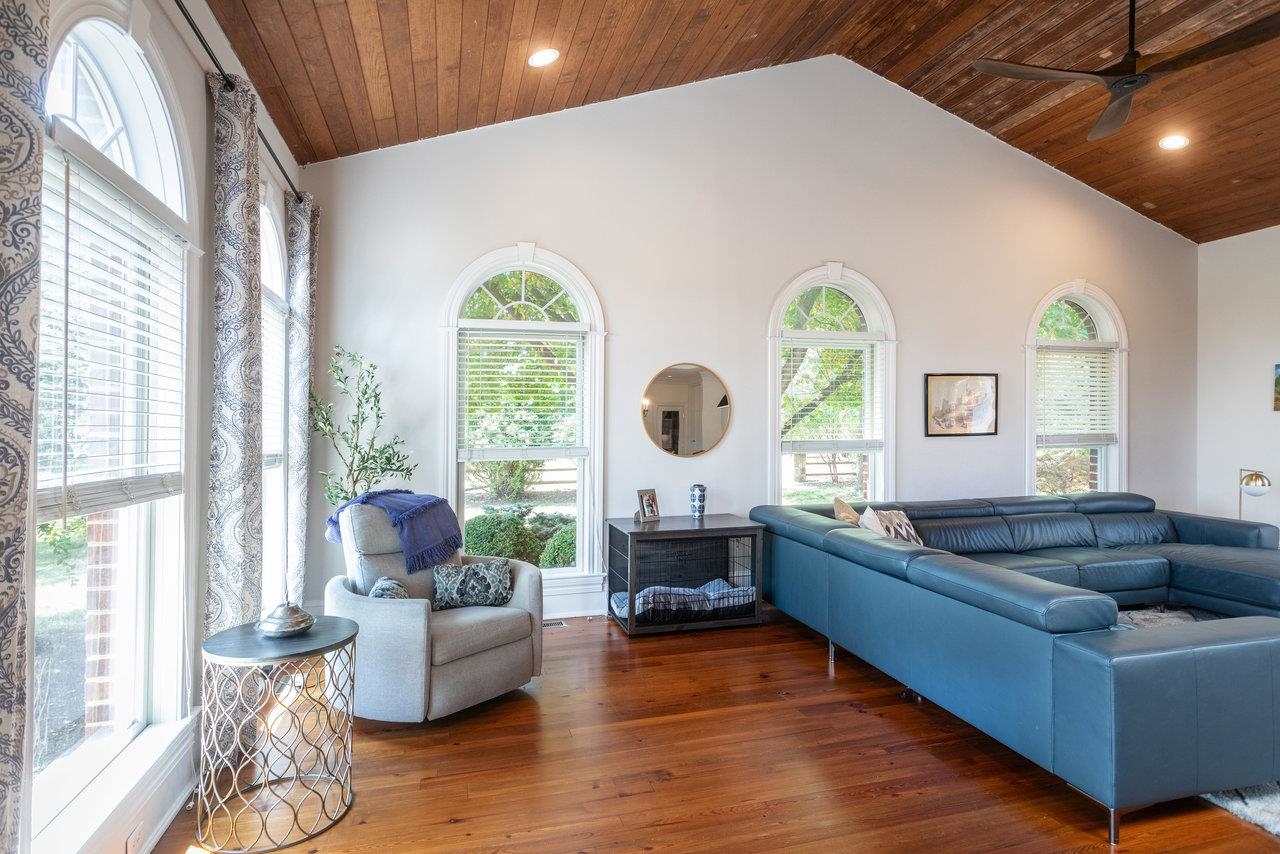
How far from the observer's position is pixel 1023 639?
2746 millimetres

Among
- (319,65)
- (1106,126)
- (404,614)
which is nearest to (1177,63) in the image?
(1106,126)

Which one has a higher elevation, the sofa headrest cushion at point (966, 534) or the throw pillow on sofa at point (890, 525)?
the throw pillow on sofa at point (890, 525)

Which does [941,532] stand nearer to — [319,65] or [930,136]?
[930,136]

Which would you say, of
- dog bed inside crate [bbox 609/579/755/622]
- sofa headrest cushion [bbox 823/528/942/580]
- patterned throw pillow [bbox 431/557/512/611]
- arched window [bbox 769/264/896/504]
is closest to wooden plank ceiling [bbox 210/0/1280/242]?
arched window [bbox 769/264/896/504]

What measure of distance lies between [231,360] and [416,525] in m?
1.34

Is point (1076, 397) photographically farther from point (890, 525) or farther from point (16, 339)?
point (16, 339)

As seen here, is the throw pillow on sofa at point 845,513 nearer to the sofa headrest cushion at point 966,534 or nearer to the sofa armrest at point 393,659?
the sofa headrest cushion at point 966,534

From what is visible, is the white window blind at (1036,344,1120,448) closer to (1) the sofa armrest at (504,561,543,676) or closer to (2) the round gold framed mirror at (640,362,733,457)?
(2) the round gold framed mirror at (640,362,733,457)

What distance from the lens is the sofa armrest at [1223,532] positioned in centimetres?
519

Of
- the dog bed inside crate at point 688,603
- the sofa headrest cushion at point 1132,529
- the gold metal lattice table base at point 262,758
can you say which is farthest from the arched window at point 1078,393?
the gold metal lattice table base at point 262,758

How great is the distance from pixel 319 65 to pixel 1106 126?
3913 mm

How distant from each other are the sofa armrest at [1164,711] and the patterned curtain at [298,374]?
3908mm

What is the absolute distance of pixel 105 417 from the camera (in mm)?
2186

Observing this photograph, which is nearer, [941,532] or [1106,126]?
[1106,126]
